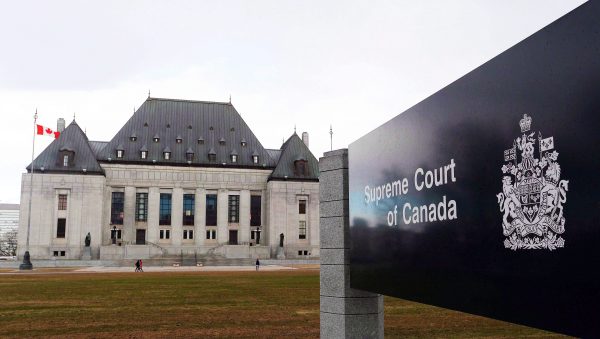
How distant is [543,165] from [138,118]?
94042mm

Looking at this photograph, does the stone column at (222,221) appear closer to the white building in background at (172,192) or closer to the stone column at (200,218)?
the white building in background at (172,192)

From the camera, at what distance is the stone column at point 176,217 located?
86312mm

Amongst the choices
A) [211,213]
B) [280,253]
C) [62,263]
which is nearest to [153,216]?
[211,213]

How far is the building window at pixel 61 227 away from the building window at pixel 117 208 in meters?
6.99

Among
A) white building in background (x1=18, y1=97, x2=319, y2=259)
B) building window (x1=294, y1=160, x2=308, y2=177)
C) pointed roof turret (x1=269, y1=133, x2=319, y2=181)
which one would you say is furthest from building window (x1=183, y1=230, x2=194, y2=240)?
building window (x1=294, y1=160, x2=308, y2=177)

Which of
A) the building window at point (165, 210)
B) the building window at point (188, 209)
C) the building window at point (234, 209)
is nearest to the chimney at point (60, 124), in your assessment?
the building window at point (165, 210)

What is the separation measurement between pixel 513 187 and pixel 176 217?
281ft

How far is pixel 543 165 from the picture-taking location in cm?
441

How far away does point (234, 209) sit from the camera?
89.8 meters

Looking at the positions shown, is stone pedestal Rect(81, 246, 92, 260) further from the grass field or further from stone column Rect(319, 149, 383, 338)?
stone column Rect(319, 149, 383, 338)

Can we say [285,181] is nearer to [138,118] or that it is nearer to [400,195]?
[138,118]

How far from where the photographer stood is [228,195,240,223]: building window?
8975 centimetres

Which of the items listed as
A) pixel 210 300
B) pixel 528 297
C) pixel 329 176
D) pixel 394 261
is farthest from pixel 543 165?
pixel 210 300

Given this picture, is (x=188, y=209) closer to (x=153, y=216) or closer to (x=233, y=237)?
(x=153, y=216)
